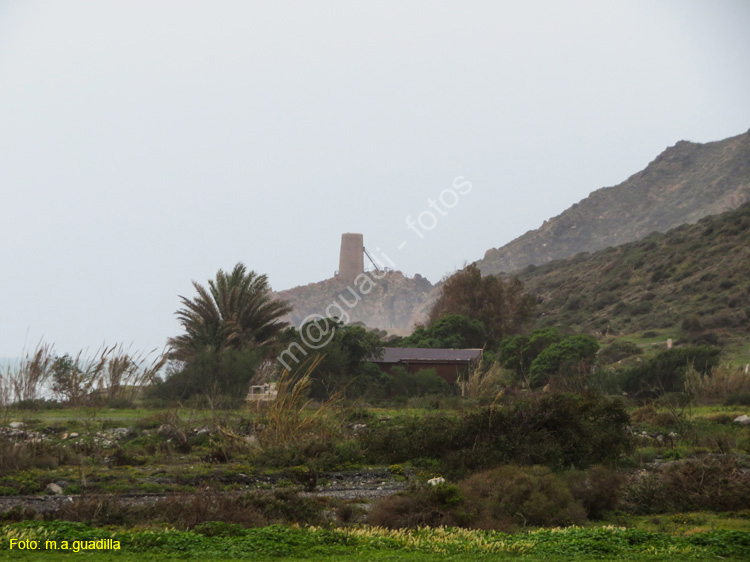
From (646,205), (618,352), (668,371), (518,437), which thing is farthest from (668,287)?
(646,205)

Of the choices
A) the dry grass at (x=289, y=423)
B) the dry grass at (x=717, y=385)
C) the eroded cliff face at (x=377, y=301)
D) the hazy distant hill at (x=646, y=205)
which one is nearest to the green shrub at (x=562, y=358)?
the dry grass at (x=717, y=385)

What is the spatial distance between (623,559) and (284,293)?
145486 millimetres

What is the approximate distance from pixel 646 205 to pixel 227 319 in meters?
113

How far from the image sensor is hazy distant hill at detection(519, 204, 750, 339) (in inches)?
1747

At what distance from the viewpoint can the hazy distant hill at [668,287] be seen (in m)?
44.4

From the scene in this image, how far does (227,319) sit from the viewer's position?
3117 cm

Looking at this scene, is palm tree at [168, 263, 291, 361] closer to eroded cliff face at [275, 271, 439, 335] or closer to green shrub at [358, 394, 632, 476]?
green shrub at [358, 394, 632, 476]

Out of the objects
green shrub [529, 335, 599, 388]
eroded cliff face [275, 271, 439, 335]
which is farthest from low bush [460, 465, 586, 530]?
eroded cliff face [275, 271, 439, 335]

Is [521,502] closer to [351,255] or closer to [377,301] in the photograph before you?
[351,255]

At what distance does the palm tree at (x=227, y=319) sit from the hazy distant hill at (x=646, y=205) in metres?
92.7

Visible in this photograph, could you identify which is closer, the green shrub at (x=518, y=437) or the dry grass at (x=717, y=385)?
the green shrub at (x=518, y=437)

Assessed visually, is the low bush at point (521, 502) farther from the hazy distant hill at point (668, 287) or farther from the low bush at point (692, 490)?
the hazy distant hill at point (668, 287)

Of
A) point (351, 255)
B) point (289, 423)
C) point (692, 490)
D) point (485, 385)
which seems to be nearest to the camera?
point (692, 490)

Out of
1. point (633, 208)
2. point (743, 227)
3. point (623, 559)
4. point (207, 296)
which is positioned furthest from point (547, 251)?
point (623, 559)
